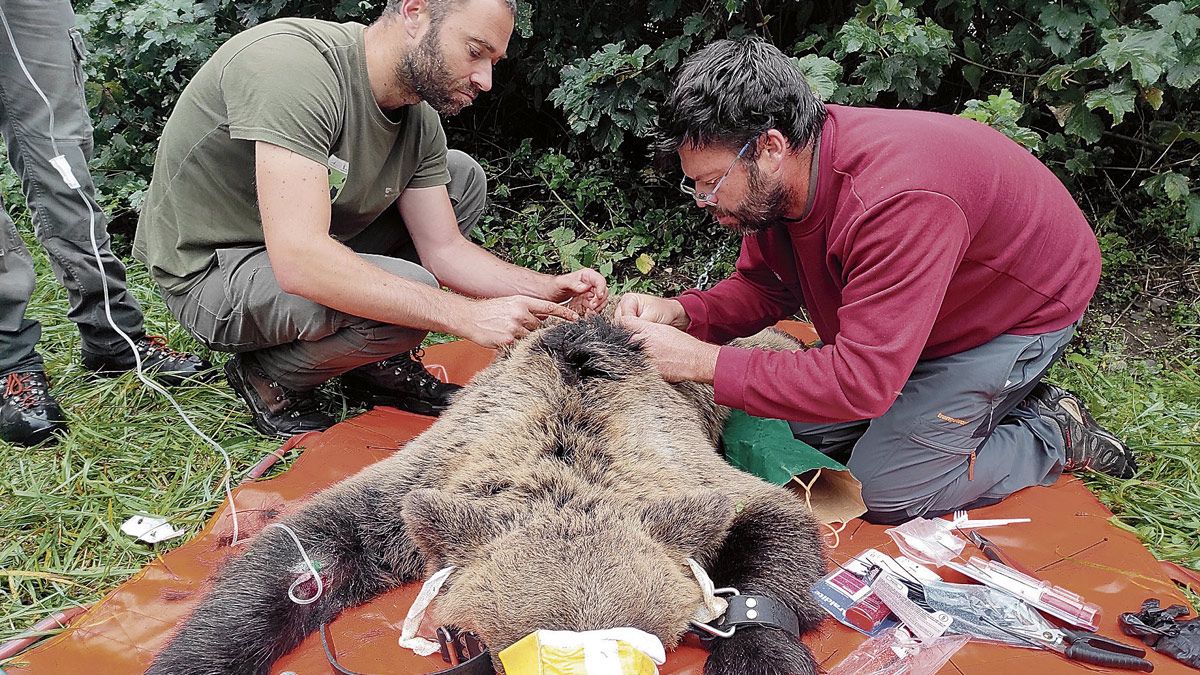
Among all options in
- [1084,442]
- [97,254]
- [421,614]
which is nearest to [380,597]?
[421,614]

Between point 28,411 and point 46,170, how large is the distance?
1.13 metres

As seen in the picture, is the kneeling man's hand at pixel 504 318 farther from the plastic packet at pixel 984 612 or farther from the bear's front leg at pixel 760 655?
the plastic packet at pixel 984 612

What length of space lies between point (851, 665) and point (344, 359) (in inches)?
96.6

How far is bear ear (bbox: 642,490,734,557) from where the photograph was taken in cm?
275

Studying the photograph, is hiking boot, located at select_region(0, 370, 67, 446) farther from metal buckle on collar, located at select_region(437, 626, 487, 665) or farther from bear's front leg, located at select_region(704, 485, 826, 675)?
bear's front leg, located at select_region(704, 485, 826, 675)

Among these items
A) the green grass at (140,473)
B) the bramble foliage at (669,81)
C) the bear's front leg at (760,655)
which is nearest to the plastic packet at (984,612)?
the bear's front leg at (760,655)

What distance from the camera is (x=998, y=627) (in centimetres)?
285

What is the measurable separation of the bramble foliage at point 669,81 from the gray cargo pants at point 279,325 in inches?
68.7

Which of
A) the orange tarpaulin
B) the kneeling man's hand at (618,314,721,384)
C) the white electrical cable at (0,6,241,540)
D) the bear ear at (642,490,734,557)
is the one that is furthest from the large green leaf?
the white electrical cable at (0,6,241,540)

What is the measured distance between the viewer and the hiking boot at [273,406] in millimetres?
4117

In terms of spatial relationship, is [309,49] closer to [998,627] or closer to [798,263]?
[798,263]

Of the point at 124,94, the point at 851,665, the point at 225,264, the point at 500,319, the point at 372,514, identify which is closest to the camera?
the point at 851,665

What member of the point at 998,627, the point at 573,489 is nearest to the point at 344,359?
the point at 573,489

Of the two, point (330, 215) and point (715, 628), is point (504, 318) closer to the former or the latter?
point (330, 215)
